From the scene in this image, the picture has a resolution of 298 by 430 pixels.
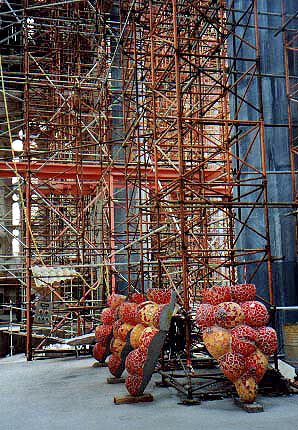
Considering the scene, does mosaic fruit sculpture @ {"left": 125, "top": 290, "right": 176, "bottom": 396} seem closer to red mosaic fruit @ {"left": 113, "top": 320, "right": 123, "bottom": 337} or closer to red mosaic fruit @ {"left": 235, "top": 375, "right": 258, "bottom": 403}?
red mosaic fruit @ {"left": 113, "top": 320, "right": 123, "bottom": 337}

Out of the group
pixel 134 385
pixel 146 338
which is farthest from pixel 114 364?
pixel 146 338

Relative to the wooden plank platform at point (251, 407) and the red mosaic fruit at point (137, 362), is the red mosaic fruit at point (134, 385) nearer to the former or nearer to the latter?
the red mosaic fruit at point (137, 362)

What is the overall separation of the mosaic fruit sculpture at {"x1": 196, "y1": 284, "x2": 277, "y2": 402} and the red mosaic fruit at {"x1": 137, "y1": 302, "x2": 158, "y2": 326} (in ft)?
3.25

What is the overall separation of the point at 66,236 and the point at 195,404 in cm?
2011

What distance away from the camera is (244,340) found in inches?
355

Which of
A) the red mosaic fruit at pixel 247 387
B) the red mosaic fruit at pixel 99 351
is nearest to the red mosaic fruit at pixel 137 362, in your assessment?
the red mosaic fruit at pixel 247 387

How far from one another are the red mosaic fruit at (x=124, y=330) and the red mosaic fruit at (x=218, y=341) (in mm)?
2347

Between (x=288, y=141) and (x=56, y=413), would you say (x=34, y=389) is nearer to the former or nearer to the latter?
(x=56, y=413)

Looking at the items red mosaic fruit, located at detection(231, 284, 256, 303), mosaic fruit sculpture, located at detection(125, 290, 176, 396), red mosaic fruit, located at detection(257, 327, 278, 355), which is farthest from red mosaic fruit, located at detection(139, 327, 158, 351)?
red mosaic fruit, located at detection(257, 327, 278, 355)

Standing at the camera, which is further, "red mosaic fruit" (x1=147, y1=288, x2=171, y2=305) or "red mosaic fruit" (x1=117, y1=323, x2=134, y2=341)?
"red mosaic fruit" (x1=117, y1=323, x2=134, y2=341)

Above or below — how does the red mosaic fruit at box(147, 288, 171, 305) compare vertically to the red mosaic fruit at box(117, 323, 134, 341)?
above

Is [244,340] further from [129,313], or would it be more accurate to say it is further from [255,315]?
[129,313]

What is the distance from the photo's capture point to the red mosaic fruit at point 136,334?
10523mm

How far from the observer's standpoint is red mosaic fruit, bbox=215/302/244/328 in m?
9.32
